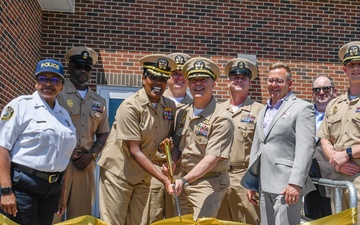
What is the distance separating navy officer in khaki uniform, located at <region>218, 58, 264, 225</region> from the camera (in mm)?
5898

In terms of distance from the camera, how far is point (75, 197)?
548 centimetres

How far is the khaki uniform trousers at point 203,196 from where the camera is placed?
490 cm

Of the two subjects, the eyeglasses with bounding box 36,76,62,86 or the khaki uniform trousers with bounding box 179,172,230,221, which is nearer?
the eyeglasses with bounding box 36,76,62,86

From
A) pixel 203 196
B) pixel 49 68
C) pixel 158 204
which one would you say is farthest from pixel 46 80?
pixel 158 204

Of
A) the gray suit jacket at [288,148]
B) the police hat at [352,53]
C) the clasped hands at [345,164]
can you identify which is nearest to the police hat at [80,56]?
the gray suit jacket at [288,148]

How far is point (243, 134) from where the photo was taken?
19.8 ft

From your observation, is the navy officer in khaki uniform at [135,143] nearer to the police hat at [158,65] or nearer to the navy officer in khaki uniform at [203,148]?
the police hat at [158,65]

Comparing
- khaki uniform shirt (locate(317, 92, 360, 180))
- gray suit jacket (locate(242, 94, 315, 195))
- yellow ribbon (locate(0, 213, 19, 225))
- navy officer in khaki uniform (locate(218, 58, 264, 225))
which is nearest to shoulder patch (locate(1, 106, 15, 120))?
yellow ribbon (locate(0, 213, 19, 225))

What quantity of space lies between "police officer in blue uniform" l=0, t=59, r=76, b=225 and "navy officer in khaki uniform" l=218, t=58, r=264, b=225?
2106 millimetres

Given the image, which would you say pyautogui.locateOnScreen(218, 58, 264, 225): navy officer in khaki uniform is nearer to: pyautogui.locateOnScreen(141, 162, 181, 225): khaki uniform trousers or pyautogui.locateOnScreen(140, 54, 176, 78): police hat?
pyautogui.locateOnScreen(141, 162, 181, 225): khaki uniform trousers

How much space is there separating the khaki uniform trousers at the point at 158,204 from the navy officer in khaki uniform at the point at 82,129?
0.60 m

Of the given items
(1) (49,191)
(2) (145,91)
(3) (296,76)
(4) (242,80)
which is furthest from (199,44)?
(1) (49,191)

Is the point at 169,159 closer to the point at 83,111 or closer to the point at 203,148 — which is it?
the point at 203,148

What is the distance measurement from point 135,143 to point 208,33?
4618 mm
